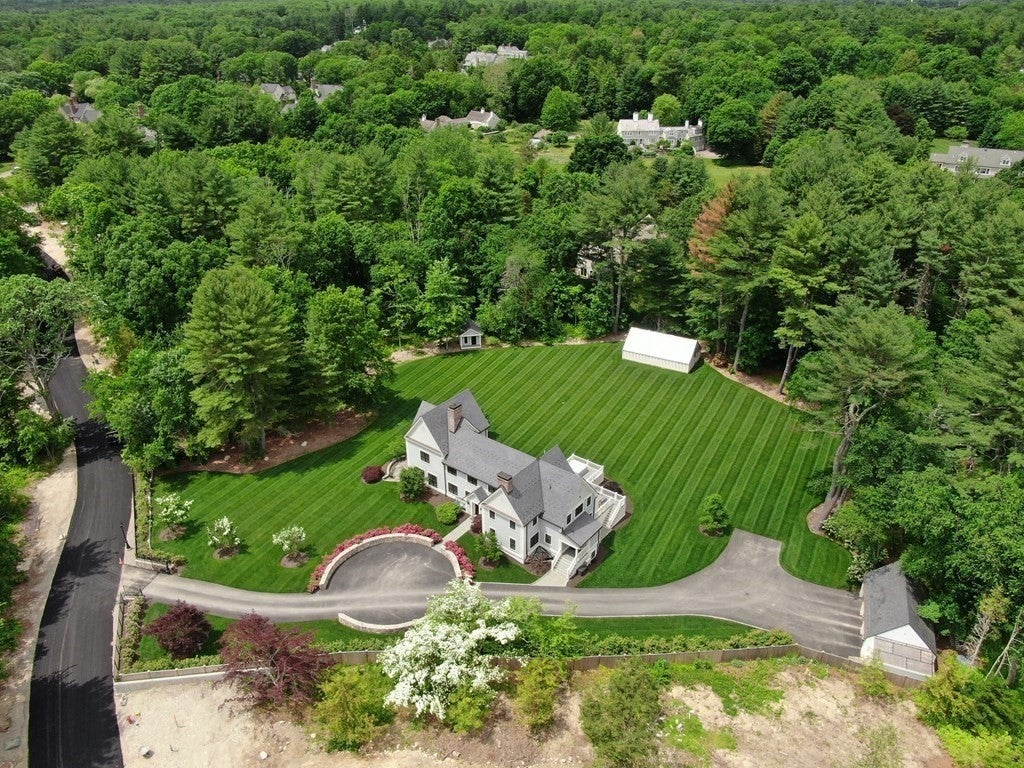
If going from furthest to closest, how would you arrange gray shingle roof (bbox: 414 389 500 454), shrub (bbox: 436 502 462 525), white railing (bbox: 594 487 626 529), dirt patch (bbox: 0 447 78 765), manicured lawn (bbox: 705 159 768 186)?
manicured lawn (bbox: 705 159 768 186) → gray shingle roof (bbox: 414 389 500 454) → shrub (bbox: 436 502 462 525) → white railing (bbox: 594 487 626 529) → dirt patch (bbox: 0 447 78 765)

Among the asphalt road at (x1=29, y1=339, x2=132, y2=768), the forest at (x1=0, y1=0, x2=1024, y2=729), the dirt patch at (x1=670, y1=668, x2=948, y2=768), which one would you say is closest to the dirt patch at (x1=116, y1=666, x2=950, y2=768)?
the dirt patch at (x1=670, y1=668, x2=948, y2=768)

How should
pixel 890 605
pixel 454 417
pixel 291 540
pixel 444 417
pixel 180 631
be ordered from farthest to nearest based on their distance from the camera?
pixel 444 417 → pixel 454 417 → pixel 291 540 → pixel 890 605 → pixel 180 631

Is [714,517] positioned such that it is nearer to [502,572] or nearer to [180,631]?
[502,572]

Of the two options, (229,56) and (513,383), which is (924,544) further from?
(229,56)

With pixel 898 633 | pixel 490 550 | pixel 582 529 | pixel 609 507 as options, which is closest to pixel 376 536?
pixel 490 550

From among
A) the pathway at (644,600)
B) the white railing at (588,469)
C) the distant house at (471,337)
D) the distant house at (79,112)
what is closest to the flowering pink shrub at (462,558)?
the pathway at (644,600)

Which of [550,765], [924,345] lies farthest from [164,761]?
[924,345]

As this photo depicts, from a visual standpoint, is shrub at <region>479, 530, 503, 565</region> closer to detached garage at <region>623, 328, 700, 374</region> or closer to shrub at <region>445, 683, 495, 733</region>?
shrub at <region>445, 683, 495, 733</region>
